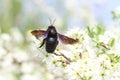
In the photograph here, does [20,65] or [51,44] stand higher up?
[20,65]

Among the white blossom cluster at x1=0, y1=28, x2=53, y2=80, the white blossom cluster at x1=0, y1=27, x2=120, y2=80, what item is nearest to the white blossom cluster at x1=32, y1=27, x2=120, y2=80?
the white blossom cluster at x1=0, y1=27, x2=120, y2=80

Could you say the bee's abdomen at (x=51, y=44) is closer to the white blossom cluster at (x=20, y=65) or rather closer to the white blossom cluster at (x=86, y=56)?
the white blossom cluster at (x=86, y=56)

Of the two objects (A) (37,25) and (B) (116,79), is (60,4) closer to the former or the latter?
(A) (37,25)

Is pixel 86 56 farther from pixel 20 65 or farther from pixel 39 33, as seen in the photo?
pixel 20 65

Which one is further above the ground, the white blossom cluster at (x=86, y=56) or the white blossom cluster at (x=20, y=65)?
the white blossom cluster at (x=20, y=65)

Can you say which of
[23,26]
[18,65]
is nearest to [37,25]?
[23,26]

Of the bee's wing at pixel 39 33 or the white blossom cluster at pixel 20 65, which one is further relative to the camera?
the white blossom cluster at pixel 20 65

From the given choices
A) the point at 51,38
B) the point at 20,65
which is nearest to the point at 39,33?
the point at 51,38

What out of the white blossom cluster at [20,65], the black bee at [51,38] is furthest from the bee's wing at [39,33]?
the white blossom cluster at [20,65]
